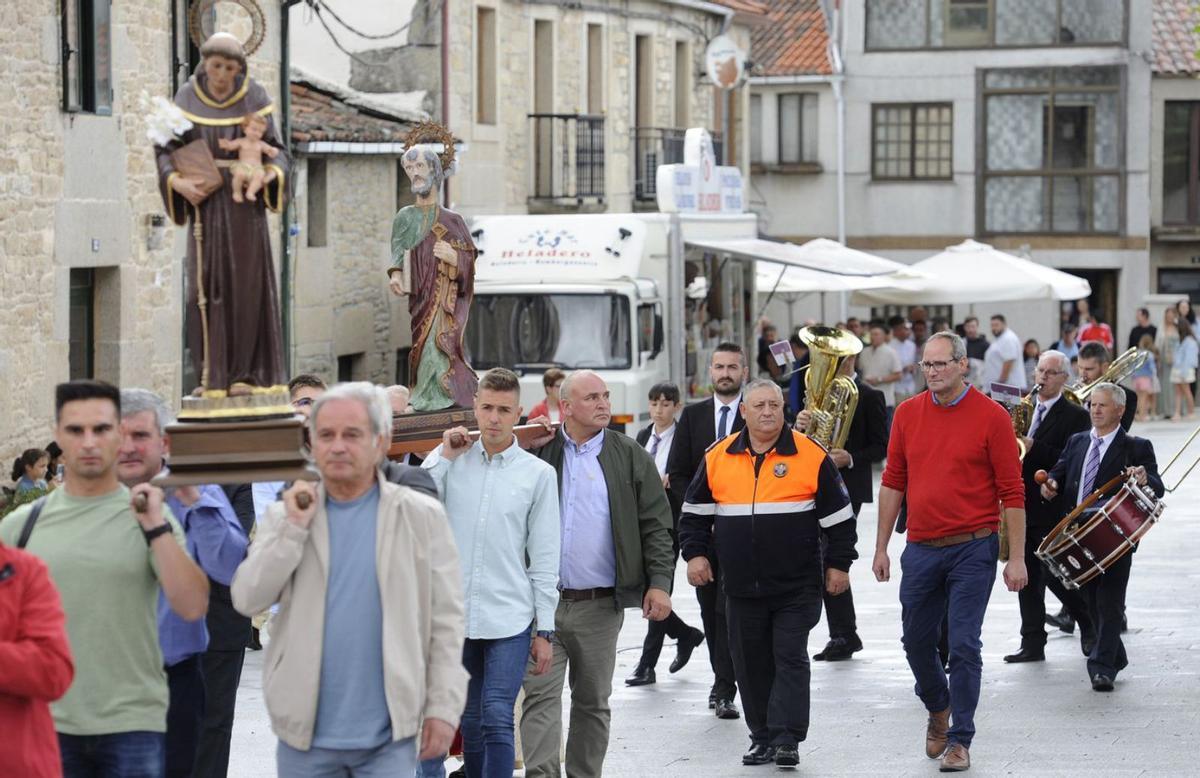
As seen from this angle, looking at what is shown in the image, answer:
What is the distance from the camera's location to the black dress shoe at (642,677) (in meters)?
13.4

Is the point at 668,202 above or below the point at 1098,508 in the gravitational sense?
above

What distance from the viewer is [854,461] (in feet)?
46.5

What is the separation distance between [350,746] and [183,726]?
1.51 m

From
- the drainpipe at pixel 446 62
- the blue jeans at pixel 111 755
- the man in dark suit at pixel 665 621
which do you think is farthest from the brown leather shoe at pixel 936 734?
the drainpipe at pixel 446 62

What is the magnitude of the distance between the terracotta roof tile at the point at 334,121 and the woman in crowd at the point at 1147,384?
1356 centimetres

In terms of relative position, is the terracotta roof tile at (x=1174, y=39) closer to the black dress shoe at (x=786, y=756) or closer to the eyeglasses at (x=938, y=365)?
the eyeglasses at (x=938, y=365)

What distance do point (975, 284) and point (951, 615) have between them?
23.3 m

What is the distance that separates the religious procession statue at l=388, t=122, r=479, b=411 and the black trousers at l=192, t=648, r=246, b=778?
2501 millimetres

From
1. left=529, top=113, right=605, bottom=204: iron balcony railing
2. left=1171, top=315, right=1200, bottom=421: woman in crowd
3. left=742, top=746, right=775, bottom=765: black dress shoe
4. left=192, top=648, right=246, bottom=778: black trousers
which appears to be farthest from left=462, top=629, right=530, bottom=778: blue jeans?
left=1171, top=315, right=1200, bottom=421: woman in crowd

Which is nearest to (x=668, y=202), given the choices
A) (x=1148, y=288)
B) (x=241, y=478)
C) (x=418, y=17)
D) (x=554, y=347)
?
(x=554, y=347)

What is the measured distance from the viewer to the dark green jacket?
9805 mm

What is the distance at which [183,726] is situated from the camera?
25.7 ft

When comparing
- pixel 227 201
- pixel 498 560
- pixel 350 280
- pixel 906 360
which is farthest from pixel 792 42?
pixel 227 201

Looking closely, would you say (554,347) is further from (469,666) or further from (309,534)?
(309,534)
